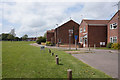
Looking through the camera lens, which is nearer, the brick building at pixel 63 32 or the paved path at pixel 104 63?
the paved path at pixel 104 63

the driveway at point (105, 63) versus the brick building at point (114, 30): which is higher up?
the brick building at point (114, 30)

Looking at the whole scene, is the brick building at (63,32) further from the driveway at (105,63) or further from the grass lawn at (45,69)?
the grass lawn at (45,69)

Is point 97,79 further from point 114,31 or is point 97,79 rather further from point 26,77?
point 114,31

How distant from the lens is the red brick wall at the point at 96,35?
96.4 feet

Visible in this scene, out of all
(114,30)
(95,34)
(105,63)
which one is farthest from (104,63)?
(95,34)

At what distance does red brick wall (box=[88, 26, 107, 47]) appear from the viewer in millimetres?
29375

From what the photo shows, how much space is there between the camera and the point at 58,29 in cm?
4078

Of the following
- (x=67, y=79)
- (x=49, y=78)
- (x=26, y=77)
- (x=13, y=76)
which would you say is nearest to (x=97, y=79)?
(x=67, y=79)

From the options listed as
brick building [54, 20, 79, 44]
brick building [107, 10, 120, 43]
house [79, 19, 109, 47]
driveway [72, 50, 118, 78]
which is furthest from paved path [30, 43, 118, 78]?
brick building [54, 20, 79, 44]

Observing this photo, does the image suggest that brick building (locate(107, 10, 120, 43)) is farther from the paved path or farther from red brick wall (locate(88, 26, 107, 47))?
the paved path

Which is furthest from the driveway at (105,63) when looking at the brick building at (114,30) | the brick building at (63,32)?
the brick building at (63,32)

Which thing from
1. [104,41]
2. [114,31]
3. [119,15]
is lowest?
[104,41]

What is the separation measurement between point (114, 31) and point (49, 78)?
22.8 metres

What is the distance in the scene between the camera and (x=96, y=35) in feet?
96.8
